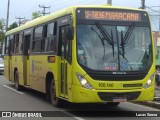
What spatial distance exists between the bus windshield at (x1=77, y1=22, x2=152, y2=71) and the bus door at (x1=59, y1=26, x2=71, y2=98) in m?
0.56

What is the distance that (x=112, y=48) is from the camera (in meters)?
12.2

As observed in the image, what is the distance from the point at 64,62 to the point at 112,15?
196 centimetres

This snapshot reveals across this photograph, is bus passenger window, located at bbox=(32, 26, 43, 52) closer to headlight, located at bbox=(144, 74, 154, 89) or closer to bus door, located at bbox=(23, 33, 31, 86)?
bus door, located at bbox=(23, 33, 31, 86)

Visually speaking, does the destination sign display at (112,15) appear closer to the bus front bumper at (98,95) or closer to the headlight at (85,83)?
the headlight at (85,83)

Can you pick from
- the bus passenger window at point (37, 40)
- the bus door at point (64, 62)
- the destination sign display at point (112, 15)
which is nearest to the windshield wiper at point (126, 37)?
the destination sign display at point (112, 15)

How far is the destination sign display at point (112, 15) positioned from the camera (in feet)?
40.8

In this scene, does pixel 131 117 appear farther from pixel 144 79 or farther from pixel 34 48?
pixel 34 48

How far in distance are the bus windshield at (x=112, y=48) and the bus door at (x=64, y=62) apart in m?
0.56

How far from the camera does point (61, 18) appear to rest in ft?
44.5

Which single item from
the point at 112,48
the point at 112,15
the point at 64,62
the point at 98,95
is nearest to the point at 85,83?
the point at 98,95

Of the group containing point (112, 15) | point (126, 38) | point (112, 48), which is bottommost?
point (112, 48)

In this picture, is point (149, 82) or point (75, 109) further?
point (75, 109)

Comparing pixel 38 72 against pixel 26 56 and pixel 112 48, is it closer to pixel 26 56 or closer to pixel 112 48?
pixel 26 56

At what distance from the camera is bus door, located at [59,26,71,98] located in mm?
12477
